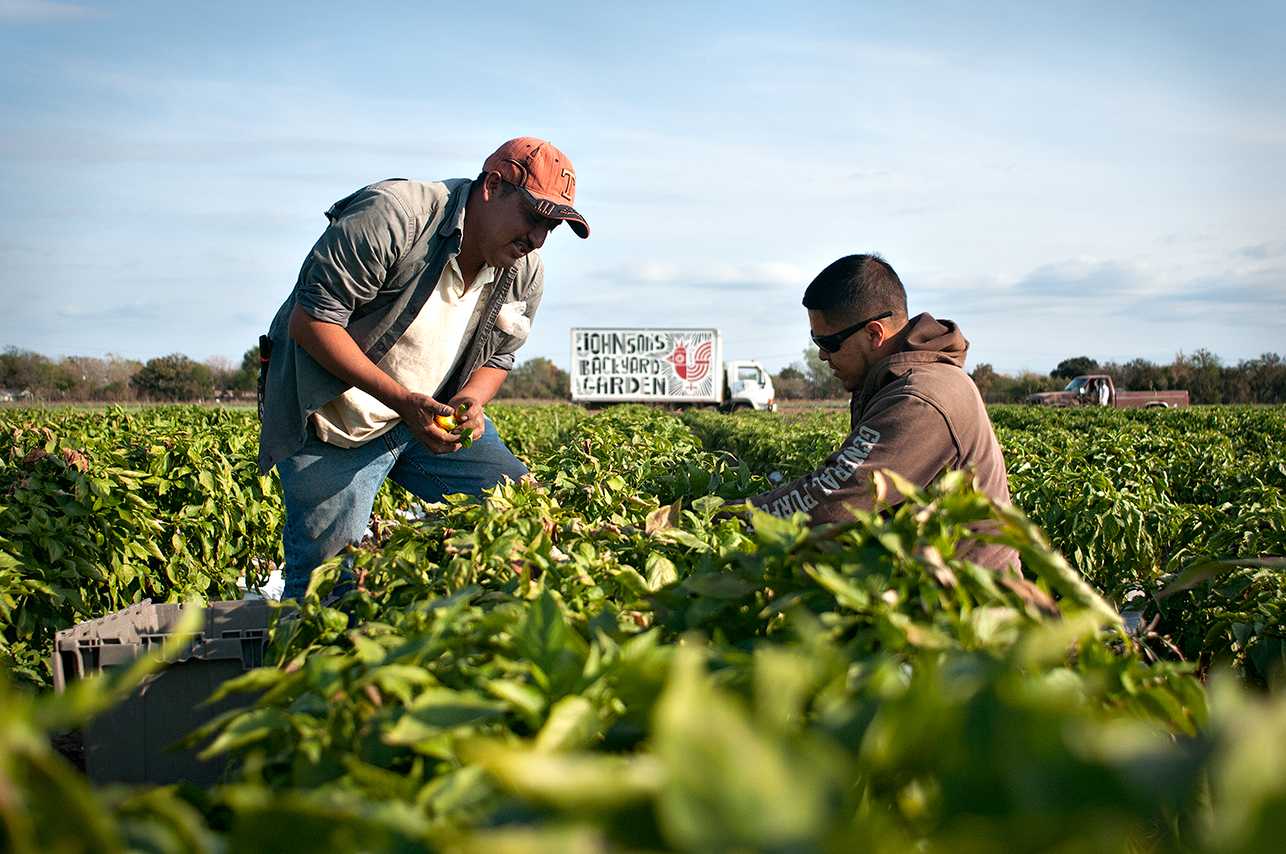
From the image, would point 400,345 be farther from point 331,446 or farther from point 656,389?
point 656,389

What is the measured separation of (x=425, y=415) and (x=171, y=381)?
182ft

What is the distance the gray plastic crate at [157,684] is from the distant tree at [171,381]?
2049 inches

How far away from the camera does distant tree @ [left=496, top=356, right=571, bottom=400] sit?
7069cm

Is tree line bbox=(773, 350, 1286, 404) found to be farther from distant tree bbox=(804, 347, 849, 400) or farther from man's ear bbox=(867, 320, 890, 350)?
man's ear bbox=(867, 320, 890, 350)

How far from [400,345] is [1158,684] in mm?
3034

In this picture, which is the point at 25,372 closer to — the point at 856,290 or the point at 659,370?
the point at 659,370

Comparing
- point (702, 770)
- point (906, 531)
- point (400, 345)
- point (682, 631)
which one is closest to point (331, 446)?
point (400, 345)

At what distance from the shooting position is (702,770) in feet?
2.13

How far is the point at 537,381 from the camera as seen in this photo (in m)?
73.7

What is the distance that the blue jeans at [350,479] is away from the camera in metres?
3.56

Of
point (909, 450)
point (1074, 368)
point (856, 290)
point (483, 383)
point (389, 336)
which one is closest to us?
point (909, 450)

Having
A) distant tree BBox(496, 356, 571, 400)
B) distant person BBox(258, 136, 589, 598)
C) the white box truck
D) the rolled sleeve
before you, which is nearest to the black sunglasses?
distant person BBox(258, 136, 589, 598)

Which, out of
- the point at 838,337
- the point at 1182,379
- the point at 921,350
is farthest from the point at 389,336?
the point at 1182,379

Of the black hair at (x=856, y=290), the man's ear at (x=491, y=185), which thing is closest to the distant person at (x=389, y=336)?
the man's ear at (x=491, y=185)
